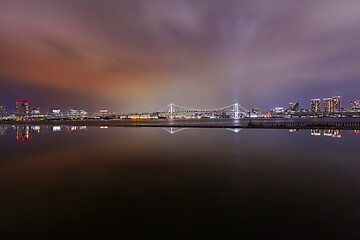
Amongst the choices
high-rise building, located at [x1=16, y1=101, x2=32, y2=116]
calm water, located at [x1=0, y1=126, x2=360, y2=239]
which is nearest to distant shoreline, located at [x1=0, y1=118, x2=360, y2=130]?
calm water, located at [x1=0, y1=126, x2=360, y2=239]

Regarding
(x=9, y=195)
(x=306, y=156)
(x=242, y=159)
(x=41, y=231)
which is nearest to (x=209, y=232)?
(x=41, y=231)

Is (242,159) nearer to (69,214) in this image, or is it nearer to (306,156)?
(306,156)

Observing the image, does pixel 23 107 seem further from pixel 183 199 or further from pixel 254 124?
pixel 183 199

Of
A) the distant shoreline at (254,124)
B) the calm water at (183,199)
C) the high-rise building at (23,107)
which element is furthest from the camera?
the high-rise building at (23,107)

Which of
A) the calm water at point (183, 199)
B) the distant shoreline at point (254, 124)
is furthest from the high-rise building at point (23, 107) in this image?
the calm water at point (183, 199)

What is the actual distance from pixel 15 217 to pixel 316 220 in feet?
24.3

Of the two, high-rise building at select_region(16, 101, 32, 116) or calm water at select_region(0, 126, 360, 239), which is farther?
high-rise building at select_region(16, 101, 32, 116)

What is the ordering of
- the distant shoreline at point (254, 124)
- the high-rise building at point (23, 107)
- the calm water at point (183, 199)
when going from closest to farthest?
the calm water at point (183, 199) < the distant shoreline at point (254, 124) < the high-rise building at point (23, 107)

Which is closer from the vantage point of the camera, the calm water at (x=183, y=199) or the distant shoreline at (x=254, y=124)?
the calm water at (x=183, y=199)

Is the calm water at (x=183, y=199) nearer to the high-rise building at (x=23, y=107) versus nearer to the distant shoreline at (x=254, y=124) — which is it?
the distant shoreline at (x=254, y=124)

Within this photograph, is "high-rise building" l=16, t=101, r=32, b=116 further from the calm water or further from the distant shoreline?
the calm water

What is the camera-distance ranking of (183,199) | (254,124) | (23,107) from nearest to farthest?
(183,199), (254,124), (23,107)

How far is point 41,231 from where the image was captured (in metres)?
3.91

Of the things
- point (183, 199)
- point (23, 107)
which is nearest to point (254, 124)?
point (183, 199)
